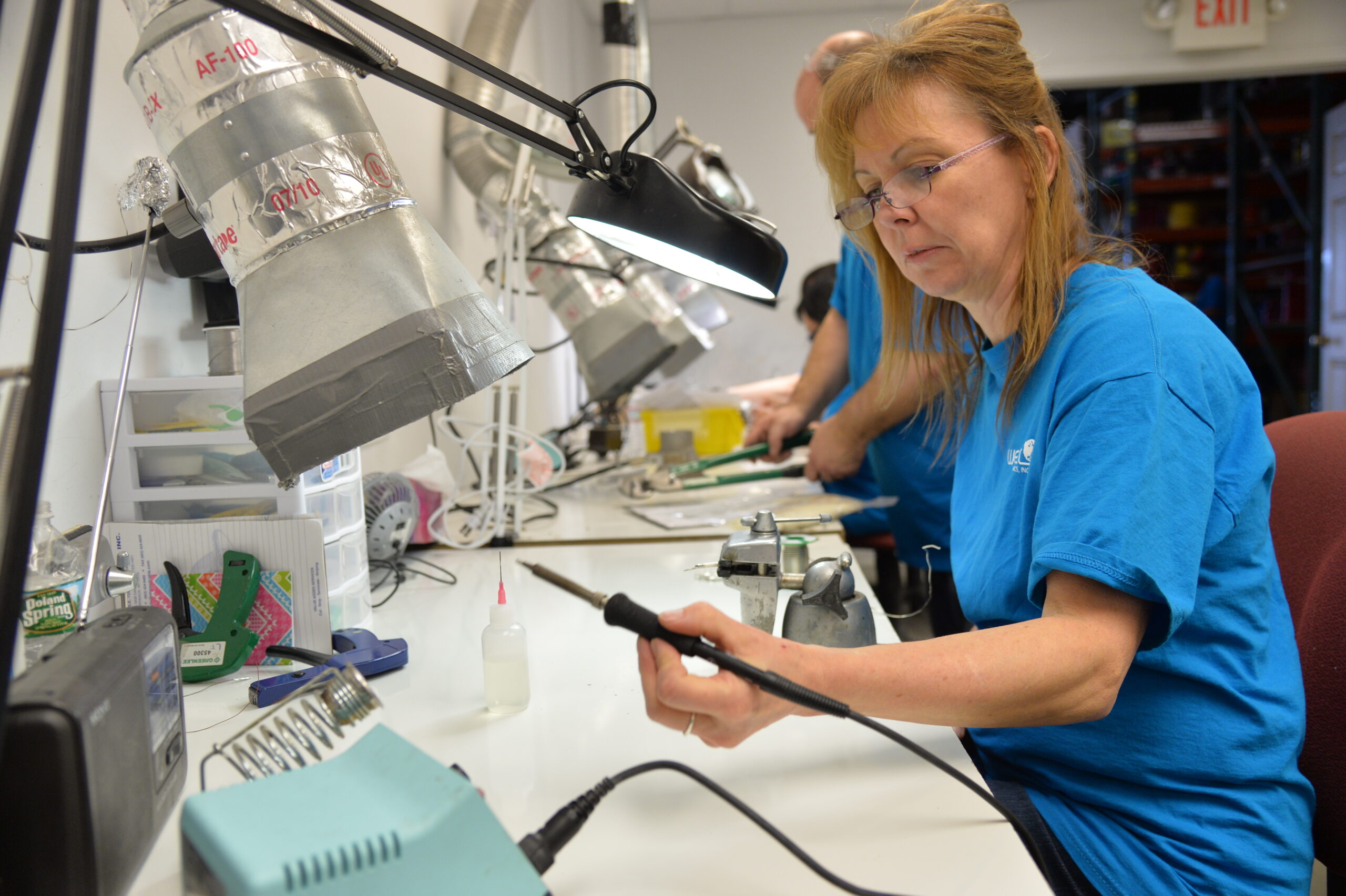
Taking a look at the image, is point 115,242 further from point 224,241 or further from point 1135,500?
point 1135,500

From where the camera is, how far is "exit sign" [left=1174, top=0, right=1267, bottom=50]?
441 centimetres

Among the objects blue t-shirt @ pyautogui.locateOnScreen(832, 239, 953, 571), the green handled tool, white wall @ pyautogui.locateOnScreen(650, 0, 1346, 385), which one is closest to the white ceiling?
white wall @ pyautogui.locateOnScreen(650, 0, 1346, 385)

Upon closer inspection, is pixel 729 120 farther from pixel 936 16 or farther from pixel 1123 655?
pixel 1123 655

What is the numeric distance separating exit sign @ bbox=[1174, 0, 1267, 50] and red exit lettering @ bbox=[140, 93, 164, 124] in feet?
16.9

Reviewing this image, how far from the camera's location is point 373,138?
73 centimetres

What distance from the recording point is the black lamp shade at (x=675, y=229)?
34.0 inches

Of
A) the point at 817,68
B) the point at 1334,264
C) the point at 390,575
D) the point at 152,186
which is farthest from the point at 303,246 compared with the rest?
the point at 1334,264

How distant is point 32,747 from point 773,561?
29.9 inches

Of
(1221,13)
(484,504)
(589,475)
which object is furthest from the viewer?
(1221,13)

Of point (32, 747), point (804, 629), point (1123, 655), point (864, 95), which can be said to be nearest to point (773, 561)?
point (804, 629)

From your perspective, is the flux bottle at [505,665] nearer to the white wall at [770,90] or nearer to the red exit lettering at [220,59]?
the red exit lettering at [220,59]

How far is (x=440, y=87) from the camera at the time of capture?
68cm

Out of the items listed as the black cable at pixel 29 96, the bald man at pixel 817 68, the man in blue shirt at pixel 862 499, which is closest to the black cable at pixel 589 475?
the man in blue shirt at pixel 862 499

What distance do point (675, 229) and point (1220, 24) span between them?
495cm
